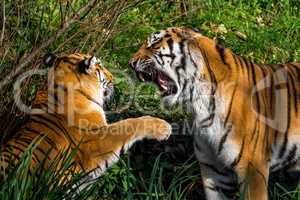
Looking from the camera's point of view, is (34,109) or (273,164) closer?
(273,164)

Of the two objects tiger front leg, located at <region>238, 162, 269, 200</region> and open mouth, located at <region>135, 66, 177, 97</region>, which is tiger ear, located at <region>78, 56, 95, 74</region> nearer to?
open mouth, located at <region>135, 66, 177, 97</region>

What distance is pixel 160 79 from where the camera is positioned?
4.51m

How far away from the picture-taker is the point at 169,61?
446 cm

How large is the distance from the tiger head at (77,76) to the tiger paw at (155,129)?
0.42 meters

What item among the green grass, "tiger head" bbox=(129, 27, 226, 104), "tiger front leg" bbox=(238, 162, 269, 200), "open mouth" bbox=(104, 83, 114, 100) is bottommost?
the green grass

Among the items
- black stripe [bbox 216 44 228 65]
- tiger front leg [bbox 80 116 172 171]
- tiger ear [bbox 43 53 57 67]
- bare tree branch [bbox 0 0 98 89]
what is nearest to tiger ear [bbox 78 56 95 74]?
tiger ear [bbox 43 53 57 67]

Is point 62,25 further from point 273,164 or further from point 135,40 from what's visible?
point 135,40

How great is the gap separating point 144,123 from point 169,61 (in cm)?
46

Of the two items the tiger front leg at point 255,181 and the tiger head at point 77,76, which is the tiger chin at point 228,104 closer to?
the tiger front leg at point 255,181

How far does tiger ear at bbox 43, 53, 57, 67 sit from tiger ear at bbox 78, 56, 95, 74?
213mm

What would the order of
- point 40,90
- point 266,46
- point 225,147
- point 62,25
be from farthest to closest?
point 266,46
point 40,90
point 62,25
point 225,147

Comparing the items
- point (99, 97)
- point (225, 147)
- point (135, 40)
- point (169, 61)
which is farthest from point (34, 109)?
point (135, 40)

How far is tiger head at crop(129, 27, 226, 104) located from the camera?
4.36 m

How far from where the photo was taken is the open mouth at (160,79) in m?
4.45
